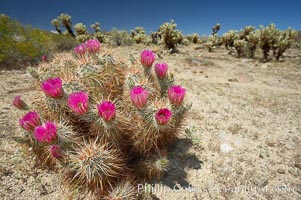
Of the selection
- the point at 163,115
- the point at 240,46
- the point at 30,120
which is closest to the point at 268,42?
the point at 240,46

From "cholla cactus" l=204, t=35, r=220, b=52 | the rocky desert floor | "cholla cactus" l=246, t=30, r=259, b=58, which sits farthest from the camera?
"cholla cactus" l=204, t=35, r=220, b=52

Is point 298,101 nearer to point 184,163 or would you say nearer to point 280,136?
point 280,136

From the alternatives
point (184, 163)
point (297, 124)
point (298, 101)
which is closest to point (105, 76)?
point (184, 163)

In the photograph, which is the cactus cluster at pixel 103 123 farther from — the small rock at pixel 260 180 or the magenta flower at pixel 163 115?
the small rock at pixel 260 180

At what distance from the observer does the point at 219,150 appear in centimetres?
316

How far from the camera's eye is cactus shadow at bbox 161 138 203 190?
8.38ft

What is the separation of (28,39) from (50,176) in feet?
21.2

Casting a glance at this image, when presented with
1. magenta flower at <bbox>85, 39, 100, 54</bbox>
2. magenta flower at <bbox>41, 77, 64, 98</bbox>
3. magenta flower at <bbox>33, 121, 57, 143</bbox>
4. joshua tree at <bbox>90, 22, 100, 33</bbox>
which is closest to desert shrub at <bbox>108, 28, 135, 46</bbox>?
joshua tree at <bbox>90, 22, 100, 33</bbox>

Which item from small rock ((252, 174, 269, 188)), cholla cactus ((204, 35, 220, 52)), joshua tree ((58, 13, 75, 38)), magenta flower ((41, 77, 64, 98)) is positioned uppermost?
joshua tree ((58, 13, 75, 38))

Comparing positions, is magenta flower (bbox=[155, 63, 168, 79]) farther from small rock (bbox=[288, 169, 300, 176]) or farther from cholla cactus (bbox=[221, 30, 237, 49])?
cholla cactus (bbox=[221, 30, 237, 49])

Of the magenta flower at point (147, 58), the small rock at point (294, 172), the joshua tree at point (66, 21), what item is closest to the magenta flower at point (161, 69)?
the magenta flower at point (147, 58)

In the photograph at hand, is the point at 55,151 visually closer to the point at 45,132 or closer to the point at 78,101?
the point at 45,132

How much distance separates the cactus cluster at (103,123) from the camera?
6.22 ft

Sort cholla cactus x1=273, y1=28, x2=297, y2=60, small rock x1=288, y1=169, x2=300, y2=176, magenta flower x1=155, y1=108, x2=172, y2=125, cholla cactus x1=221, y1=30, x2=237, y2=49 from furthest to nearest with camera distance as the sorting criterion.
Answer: cholla cactus x1=221, y1=30, x2=237, y2=49 → cholla cactus x1=273, y1=28, x2=297, y2=60 → small rock x1=288, y1=169, x2=300, y2=176 → magenta flower x1=155, y1=108, x2=172, y2=125
